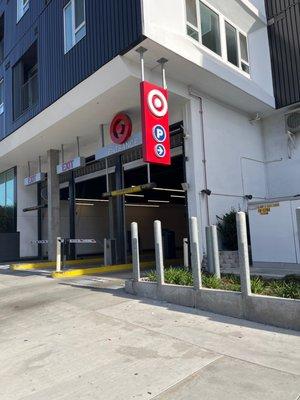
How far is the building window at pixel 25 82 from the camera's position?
1633 centimetres

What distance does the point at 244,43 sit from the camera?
13.4m

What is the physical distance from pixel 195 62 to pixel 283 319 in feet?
23.3

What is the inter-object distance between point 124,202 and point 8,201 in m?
8.51

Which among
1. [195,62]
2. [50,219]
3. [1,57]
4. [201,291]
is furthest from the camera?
[1,57]

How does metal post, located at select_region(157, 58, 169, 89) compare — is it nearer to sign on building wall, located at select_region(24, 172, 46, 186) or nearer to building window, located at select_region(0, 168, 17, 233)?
sign on building wall, located at select_region(24, 172, 46, 186)

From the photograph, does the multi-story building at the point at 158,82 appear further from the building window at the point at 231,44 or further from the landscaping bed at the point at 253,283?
the landscaping bed at the point at 253,283

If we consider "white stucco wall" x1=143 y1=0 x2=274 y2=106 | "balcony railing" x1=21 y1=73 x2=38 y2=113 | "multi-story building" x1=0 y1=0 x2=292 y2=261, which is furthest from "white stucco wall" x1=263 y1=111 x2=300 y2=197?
"balcony railing" x1=21 y1=73 x2=38 y2=113

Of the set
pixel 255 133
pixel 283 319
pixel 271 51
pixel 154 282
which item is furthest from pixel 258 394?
pixel 271 51

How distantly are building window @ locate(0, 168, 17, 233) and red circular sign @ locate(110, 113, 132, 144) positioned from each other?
29.6ft

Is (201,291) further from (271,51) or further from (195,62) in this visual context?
(271,51)

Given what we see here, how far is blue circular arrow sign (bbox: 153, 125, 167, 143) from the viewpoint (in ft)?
32.6

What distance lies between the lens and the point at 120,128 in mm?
12695

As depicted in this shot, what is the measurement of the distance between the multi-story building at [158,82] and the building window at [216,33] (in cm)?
4

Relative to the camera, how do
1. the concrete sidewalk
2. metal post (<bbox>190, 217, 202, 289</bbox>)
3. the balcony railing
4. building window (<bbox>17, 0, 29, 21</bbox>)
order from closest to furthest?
the concrete sidewalk
metal post (<bbox>190, 217, 202, 289</bbox>)
the balcony railing
building window (<bbox>17, 0, 29, 21</bbox>)
